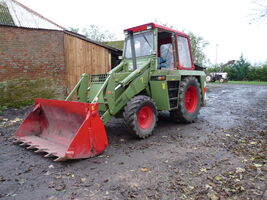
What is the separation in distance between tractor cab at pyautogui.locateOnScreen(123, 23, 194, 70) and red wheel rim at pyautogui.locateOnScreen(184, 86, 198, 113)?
677 millimetres

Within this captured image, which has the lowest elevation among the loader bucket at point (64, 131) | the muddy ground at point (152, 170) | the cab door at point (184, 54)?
the muddy ground at point (152, 170)

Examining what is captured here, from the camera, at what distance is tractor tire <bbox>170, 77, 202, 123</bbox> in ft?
19.0

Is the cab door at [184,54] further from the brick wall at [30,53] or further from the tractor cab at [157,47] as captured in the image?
the brick wall at [30,53]

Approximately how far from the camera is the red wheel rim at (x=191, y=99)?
6496 millimetres

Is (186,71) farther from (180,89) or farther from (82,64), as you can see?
(82,64)

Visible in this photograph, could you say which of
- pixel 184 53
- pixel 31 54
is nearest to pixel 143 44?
→ pixel 184 53

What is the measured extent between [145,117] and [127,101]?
1.87 feet

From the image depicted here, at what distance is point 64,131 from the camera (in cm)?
439

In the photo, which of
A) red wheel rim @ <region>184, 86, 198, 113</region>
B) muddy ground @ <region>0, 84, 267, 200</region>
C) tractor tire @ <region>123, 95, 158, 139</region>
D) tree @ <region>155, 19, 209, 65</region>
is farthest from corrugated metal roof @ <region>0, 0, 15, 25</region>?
tree @ <region>155, 19, 209, 65</region>

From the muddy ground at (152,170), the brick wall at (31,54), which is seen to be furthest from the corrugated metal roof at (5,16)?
the muddy ground at (152,170)

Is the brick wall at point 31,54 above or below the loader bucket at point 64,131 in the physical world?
above

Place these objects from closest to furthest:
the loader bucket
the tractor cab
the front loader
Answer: the loader bucket < the front loader < the tractor cab

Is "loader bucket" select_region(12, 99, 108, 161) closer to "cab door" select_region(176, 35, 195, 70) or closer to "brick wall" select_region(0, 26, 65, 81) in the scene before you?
"cab door" select_region(176, 35, 195, 70)

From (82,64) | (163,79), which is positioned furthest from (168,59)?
(82,64)
